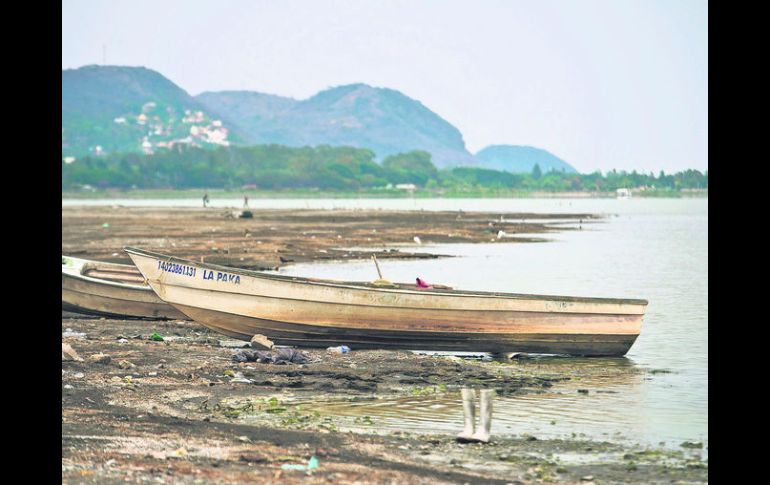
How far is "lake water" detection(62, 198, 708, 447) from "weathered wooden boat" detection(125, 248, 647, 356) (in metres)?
0.69

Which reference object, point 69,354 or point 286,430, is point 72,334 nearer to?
point 69,354

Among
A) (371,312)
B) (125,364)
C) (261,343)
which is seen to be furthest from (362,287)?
(125,364)

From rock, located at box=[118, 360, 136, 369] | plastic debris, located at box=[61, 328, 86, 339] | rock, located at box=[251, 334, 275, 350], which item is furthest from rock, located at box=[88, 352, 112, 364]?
plastic debris, located at box=[61, 328, 86, 339]

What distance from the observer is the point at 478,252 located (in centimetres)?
4975

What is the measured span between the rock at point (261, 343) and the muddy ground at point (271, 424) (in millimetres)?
468

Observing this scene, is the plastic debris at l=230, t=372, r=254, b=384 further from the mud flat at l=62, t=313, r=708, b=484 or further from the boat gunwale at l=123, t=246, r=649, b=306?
the boat gunwale at l=123, t=246, r=649, b=306

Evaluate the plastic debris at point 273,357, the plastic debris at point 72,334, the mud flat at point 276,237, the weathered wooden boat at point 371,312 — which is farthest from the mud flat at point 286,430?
the mud flat at point 276,237

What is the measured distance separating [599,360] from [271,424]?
7934 mm

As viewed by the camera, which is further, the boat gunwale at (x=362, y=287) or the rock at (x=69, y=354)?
the boat gunwale at (x=362, y=287)

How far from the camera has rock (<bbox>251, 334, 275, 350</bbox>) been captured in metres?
18.2

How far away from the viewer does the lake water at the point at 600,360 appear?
1389cm

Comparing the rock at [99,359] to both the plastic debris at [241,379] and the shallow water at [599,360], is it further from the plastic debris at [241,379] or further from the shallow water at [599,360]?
the shallow water at [599,360]
